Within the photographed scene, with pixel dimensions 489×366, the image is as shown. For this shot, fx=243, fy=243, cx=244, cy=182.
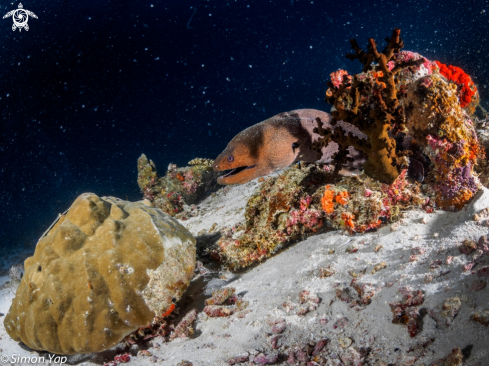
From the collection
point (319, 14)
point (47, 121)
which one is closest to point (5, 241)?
point (47, 121)

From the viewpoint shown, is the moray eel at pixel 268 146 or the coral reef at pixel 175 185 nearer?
the moray eel at pixel 268 146

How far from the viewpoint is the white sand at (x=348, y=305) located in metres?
1.78

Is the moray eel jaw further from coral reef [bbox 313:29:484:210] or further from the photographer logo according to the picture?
the photographer logo

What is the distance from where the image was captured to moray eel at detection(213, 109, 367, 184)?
122 inches

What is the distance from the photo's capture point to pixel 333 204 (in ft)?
11.0

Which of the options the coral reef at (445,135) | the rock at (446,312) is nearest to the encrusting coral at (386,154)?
the coral reef at (445,135)

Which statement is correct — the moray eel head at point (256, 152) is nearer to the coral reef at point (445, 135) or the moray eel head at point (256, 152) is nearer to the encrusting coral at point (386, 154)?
the encrusting coral at point (386, 154)

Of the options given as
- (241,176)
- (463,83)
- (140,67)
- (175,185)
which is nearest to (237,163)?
(241,176)

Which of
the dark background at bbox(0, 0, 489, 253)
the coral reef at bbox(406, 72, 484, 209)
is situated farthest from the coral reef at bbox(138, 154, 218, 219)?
the dark background at bbox(0, 0, 489, 253)

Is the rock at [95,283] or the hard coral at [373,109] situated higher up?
the hard coral at [373,109]

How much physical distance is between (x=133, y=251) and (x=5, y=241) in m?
33.0

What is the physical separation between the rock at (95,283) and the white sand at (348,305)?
417mm

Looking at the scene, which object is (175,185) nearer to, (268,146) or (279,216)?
(279,216)

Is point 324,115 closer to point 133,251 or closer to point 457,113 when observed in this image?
point 457,113
